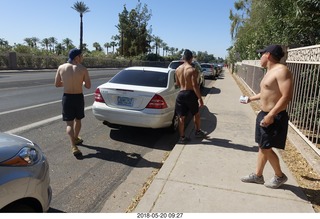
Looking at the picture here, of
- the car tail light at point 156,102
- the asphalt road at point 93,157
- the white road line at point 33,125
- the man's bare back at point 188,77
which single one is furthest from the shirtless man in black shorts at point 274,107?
the white road line at point 33,125

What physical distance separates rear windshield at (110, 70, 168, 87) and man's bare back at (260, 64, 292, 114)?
299 centimetres

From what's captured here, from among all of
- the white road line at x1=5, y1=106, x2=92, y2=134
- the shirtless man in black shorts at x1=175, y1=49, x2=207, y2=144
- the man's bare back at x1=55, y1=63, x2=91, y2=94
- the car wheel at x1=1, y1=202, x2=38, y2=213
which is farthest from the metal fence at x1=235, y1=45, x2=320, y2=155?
the white road line at x1=5, y1=106, x2=92, y2=134

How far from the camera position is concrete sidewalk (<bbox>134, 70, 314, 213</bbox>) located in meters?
3.32

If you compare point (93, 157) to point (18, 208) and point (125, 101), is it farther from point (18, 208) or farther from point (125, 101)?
point (18, 208)

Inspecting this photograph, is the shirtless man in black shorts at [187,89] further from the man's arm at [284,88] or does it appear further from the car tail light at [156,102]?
the man's arm at [284,88]

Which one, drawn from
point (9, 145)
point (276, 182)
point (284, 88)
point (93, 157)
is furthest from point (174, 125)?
point (9, 145)

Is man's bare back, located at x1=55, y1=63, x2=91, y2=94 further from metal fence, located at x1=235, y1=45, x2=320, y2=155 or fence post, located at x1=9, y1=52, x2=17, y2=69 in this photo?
fence post, located at x1=9, y1=52, x2=17, y2=69

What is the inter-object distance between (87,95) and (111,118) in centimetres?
655

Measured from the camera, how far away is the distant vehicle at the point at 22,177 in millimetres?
2164

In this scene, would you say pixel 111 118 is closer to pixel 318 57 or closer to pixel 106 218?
pixel 106 218

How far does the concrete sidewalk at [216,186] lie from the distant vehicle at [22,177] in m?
1.11

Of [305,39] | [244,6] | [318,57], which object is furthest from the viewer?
[244,6]

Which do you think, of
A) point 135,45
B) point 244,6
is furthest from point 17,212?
point 135,45

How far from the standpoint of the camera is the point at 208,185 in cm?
386
